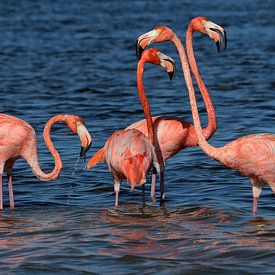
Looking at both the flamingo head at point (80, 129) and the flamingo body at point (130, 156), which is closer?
the flamingo body at point (130, 156)

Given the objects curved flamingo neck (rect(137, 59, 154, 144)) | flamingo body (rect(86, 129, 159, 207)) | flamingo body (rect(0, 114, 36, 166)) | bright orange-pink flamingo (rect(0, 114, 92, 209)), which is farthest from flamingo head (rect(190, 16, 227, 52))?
flamingo body (rect(0, 114, 36, 166))

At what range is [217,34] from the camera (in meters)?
6.81

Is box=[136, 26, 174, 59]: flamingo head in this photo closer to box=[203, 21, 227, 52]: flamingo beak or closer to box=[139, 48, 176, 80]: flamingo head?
box=[139, 48, 176, 80]: flamingo head

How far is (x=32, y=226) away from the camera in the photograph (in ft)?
22.1

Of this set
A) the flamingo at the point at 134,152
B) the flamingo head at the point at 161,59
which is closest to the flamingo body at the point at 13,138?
the flamingo at the point at 134,152

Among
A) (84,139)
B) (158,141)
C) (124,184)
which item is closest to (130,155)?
(84,139)

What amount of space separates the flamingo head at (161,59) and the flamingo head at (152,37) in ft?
0.45

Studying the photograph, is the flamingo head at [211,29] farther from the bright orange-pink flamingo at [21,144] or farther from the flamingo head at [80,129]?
the bright orange-pink flamingo at [21,144]

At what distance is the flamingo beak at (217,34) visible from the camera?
665 centimetres

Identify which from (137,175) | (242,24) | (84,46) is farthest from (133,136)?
(242,24)

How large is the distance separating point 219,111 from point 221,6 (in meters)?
21.1

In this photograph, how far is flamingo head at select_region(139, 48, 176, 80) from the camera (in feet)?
23.1

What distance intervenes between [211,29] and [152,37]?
1.68ft

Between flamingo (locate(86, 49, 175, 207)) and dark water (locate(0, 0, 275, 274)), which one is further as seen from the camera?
flamingo (locate(86, 49, 175, 207))
